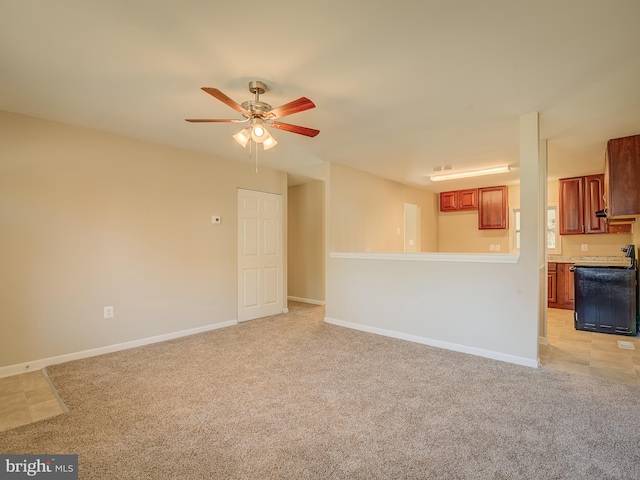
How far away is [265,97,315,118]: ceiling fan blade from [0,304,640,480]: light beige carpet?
2.17 metres

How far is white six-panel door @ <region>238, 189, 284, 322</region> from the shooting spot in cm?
479

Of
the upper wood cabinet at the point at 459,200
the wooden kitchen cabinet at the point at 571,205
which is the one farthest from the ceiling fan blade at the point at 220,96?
the upper wood cabinet at the point at 459,200

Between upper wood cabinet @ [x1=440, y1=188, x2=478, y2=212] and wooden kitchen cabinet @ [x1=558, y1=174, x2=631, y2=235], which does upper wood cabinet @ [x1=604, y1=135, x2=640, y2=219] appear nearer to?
wooden kitchen cabinet @ [x1=558, y1=174, x2=631, y2=235]

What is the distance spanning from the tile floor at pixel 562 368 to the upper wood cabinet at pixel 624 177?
1.54 meters

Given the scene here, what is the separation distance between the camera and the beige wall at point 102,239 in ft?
9.72

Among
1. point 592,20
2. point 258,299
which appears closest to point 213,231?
point 258,299

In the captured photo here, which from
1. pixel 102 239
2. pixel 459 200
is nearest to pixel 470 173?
pixel 459 200

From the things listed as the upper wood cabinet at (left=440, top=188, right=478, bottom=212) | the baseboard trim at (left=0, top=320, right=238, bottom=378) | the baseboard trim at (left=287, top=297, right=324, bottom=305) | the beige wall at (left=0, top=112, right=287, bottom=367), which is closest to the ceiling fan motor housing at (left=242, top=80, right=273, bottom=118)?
the beige wall at (left=0, top=112, right=287, bottom=367)

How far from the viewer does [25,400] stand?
2.42 metres

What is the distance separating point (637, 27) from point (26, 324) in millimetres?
5247

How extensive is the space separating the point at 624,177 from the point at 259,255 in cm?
473

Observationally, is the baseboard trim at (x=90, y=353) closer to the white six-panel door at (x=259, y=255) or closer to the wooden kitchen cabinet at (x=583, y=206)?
the white six-panel door at (x=259, y=255)

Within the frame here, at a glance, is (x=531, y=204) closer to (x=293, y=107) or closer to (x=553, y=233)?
(x=293, y=107)

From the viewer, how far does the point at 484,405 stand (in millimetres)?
2262
